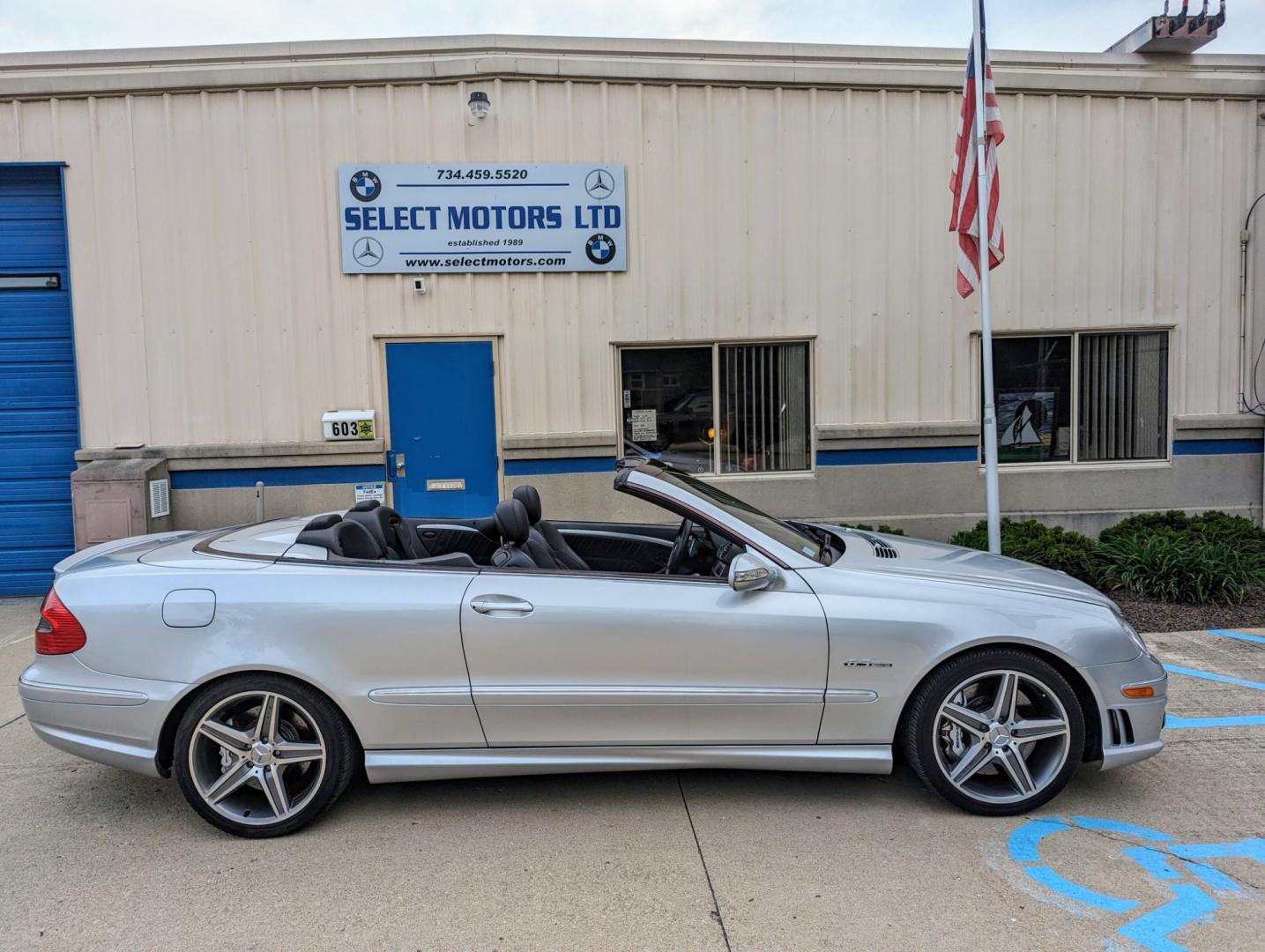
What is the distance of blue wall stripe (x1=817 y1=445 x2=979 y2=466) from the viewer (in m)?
8.65

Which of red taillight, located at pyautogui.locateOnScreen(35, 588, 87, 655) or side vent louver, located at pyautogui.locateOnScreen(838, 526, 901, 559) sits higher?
side vent louver, located at pyautogui.locateOnScreen(838, 526, 901, 559)

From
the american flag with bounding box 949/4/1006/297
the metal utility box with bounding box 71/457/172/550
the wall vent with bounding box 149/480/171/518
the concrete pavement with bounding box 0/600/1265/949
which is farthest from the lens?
the wall vent with bounding box 149/480/171/518

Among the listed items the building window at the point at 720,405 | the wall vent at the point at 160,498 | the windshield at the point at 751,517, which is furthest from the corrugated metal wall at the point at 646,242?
the windshield at the point at 751,517

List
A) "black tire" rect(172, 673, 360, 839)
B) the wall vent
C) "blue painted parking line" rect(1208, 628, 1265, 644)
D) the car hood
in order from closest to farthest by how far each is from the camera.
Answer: "black tire" rect(172, 673, 360, 839)
the car hood
"blue painted parking line" rect(1208, 628, 1265, 644)
the wall vent

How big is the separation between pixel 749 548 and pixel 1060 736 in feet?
4.78

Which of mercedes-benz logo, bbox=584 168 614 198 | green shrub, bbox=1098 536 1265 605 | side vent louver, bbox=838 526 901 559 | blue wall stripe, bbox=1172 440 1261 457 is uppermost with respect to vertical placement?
mercedes-benz logo, bbox=584 168 614 198

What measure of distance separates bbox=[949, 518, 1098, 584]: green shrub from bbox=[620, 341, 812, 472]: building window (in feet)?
6.34

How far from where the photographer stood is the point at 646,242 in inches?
330

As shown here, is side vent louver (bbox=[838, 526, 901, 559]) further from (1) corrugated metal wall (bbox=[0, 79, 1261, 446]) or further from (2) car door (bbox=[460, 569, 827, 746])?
(1) corrugated metal wall (bbox=[0, 79, 1261, 446])

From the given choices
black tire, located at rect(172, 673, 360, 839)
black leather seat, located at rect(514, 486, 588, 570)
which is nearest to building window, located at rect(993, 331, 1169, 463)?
black leather seat, located at rect(514, 486, 588, 570)

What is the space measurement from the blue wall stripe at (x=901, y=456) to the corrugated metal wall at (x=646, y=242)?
0.35 metres

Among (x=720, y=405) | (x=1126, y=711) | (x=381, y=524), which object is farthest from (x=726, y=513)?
(x=720, y=405)

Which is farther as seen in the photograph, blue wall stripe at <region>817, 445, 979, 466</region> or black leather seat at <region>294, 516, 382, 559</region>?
blue wall stripe at <region>817, 445, 979, 466</region>

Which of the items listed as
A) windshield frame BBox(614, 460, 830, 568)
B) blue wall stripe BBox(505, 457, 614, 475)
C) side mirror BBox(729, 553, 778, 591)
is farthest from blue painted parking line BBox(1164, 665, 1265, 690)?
blue wall stripe BBox(505, 457, 614, 475)
